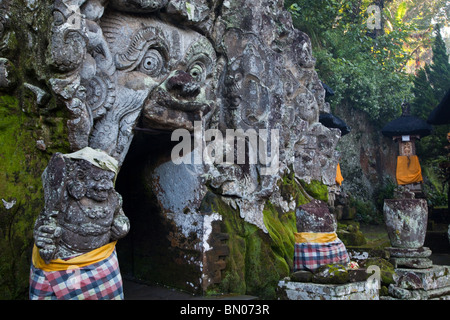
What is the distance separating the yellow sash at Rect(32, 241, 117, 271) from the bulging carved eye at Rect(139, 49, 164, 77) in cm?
246

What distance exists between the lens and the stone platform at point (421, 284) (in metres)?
5.99

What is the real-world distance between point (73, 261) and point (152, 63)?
273 centimetres

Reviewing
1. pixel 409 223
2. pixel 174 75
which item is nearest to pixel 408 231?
pixel 409 223

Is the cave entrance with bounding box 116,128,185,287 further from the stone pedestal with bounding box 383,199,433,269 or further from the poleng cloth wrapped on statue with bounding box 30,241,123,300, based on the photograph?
the stone pedestal with bounding box 383,199,433,269

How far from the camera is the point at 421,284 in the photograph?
6148 mm

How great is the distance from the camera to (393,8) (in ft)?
71.5

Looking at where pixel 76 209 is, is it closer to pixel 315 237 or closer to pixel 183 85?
pixel 183 85

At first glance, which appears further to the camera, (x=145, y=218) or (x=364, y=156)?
(x=364, y=156)

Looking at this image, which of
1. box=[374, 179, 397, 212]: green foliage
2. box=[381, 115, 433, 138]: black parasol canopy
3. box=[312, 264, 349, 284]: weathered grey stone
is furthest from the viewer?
box=[374, 179, 397, 212]: green foliage

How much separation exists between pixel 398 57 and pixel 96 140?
1511cm

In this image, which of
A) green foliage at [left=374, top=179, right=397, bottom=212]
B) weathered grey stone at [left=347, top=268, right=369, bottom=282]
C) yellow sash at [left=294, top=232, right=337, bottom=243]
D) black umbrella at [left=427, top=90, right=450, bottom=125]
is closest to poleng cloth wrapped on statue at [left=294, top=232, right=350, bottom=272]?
yellow sash at [left=294, top=232, right=337, bottom=243]

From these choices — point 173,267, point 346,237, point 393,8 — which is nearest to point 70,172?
point 173,267

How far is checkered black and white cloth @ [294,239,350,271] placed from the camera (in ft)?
16.6

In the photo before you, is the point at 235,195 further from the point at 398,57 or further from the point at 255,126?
the point at 398,57
